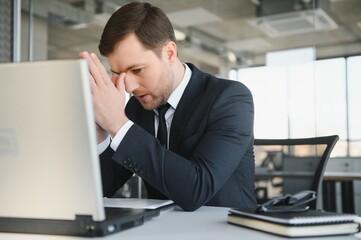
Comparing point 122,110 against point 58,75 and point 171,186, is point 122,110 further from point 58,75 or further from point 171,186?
point 58,75

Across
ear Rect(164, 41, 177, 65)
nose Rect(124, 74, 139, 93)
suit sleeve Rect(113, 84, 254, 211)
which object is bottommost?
suit sleeve Rect(113, 84, 254, 211)

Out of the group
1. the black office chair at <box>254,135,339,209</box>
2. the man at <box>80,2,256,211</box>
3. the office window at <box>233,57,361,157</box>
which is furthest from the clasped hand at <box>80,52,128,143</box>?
the office window at <box>233,57,361,157</box>

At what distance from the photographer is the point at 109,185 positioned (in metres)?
1.61

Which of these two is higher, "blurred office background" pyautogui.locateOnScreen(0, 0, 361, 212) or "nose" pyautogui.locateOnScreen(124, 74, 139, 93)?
"blurred office background" pyautogui.locateOnScreen(0, 0, 361, 212)

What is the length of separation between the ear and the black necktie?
166 millimetres

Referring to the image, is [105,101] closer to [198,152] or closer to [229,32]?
[198,152]

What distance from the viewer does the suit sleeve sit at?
3.76ft

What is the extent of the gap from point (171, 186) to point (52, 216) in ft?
1.26

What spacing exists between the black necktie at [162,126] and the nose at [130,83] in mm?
134

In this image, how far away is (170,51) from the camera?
5.30ft

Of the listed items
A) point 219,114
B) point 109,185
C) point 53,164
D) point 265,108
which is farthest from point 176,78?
point 265,108

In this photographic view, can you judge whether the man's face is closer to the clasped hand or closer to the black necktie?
the black necktie

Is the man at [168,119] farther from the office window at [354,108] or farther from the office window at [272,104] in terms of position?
the office window at [354,108]

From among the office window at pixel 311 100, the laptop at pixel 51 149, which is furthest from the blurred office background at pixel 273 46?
the laptop at pixel 51 149
